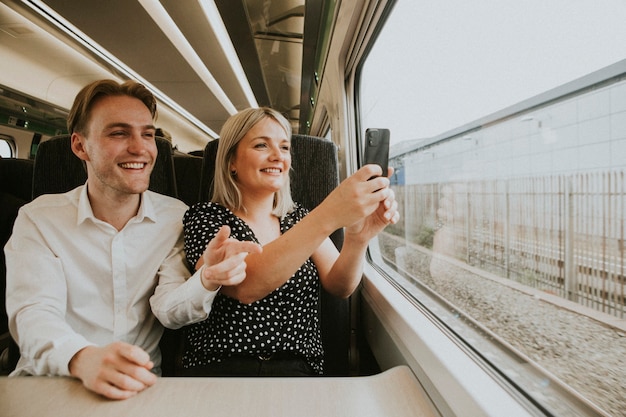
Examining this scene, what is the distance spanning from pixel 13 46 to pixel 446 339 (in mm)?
4675

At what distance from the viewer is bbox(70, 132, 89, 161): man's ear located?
1303 millimetres

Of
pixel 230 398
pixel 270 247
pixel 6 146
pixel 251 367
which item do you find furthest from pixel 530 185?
pixel 6 146

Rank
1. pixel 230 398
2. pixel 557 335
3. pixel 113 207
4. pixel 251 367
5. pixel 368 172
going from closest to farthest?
1. pixel 230 398
2. pixel 557 335
3. pixel 368 172
4. pixel 251 367
5. pixel 113 207

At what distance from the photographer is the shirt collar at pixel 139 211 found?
122 centimetres

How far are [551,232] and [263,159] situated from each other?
95cm

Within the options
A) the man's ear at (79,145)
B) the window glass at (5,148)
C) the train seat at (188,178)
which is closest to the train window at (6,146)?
the window glass at (5,148)

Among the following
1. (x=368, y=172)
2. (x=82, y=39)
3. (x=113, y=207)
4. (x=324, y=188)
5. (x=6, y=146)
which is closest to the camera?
(x=368, y=172)

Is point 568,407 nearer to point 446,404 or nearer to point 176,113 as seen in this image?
point 446,404

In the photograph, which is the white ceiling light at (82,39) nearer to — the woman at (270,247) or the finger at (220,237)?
the woman at (270,247)

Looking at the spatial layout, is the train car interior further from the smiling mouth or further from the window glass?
the window glass

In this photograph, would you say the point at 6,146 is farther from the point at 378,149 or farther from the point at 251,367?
the point at 378,149

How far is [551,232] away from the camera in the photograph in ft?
2.74

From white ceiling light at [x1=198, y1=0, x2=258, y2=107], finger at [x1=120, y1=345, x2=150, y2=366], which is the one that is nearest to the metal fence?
finger at [x1=120, y1=345, x2=150, y2=366]

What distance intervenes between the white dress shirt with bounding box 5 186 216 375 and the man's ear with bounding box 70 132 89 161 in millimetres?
123
